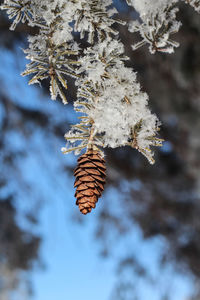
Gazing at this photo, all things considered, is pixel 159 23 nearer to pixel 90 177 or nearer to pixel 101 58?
pixel 101 58

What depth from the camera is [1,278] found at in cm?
648

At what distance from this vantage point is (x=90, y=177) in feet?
1.70

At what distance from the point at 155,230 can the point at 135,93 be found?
283cm

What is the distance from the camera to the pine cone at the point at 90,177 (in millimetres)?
505

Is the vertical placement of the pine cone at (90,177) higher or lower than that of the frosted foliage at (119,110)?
lower

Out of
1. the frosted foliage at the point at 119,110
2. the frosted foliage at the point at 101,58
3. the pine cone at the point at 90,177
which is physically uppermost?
the frosted foliage at the point at 101,58

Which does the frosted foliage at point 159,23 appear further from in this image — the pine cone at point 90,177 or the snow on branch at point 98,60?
the pine cone at point 90,177

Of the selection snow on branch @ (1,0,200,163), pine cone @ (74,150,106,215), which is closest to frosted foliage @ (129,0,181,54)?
snow on branch @ (1,0,200,163)

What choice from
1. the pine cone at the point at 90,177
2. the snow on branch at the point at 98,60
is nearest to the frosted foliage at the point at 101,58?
the snow on branch at the point at 98,60

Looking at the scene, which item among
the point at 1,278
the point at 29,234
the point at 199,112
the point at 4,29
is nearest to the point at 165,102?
the point at 199,112

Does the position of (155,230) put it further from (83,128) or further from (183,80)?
(83,128)

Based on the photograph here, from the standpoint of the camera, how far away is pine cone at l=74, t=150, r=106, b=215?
0.50m

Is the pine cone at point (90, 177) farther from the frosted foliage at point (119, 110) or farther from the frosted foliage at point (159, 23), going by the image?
the frosted foliage at point (159, 23)

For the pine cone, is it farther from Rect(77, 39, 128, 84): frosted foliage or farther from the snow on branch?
Rect(77, 39, 128, 84): frosted foliage
